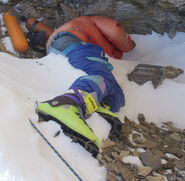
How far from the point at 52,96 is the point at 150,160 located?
763 millimetres

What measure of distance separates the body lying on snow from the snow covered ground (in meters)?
0.06

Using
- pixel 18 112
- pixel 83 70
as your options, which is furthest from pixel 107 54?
pixel 18 112

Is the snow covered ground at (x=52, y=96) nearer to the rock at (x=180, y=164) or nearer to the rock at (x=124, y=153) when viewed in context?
the rock at (x=124, y=153)

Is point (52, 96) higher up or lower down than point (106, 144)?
higher up

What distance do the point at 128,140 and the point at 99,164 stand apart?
1.32 ft

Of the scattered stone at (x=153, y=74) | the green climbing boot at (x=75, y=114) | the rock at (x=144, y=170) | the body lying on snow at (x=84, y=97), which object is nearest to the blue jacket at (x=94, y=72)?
the body lying on snow at (x=84, y=97)

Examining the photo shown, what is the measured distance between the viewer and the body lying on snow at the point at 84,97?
115 centimetres

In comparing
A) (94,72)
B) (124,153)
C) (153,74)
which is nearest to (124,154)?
(124,153)

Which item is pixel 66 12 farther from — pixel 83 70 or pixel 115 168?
pixel 115 168

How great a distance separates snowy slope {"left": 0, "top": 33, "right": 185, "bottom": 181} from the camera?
956 mm

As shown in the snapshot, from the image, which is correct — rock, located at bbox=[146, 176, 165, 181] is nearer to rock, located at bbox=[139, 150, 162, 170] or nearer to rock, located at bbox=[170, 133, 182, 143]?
rock, located at bbox=[139, 150, 162, 170]

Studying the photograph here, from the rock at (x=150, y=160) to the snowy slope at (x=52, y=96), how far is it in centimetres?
26

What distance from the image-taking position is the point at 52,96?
149 cm

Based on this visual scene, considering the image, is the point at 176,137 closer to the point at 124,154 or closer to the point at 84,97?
the point at 124,154
